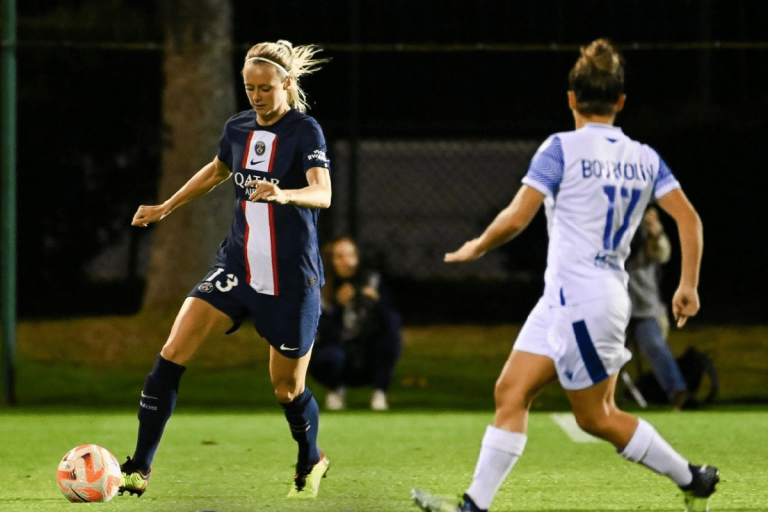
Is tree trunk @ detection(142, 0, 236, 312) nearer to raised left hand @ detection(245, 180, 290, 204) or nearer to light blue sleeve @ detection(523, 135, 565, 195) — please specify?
raised left hand @ detection(245, 180, 290, 204)

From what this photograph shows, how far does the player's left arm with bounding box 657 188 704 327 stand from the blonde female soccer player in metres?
1.50

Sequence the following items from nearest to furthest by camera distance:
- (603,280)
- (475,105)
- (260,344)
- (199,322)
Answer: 1. (603,280)
2. (199,322)
3. (260,344)
4. (475,105)

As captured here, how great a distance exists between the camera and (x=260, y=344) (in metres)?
12.2

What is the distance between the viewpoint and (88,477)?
545 cm

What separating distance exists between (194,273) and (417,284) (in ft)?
9.38

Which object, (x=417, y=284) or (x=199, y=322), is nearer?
(x=199, y=322)

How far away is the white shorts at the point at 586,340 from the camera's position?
4.50 m

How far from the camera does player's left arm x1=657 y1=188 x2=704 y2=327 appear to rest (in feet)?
15.4

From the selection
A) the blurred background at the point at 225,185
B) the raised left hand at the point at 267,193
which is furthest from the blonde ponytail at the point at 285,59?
the blurred background at the point at 225,185

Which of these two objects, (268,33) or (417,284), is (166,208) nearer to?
(417,284)

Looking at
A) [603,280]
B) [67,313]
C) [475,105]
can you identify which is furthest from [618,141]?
[475,105]

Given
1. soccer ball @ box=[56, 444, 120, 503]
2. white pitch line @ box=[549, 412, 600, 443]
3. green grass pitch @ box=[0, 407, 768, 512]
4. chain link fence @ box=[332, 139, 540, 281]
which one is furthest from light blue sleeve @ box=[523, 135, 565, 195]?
chain link fence @ box=[332, 139, 540, 281]

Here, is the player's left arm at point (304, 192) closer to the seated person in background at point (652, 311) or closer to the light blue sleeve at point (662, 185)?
the light blue sleeve at point (662, 185)

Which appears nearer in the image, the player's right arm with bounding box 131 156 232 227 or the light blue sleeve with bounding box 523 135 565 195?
the light blue sleeve with bounding box 523 135 565 195
